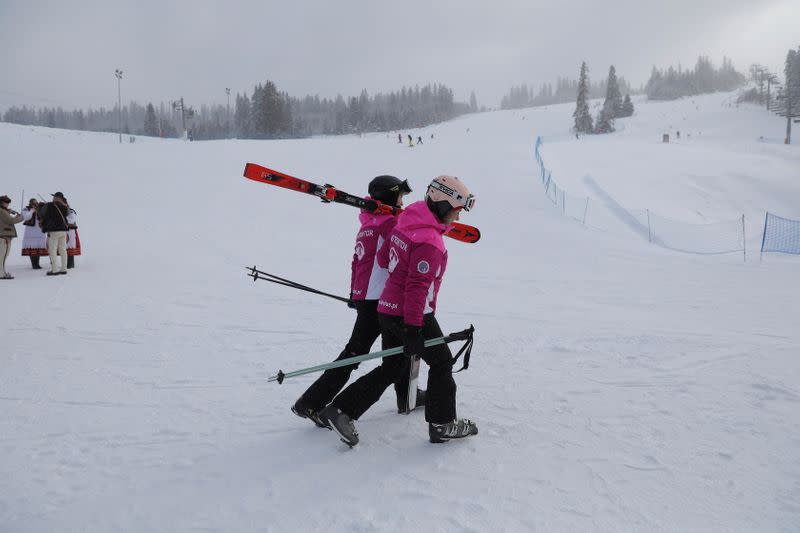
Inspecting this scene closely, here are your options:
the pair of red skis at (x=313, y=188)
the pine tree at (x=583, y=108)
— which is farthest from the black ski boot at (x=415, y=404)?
the pine tree at (x=583, y=108)

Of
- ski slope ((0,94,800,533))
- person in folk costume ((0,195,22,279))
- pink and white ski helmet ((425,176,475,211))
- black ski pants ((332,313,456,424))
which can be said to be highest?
pink and white ski helmet ((425,176,475,211))

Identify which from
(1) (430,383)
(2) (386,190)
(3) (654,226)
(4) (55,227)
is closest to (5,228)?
(4) (55,227)

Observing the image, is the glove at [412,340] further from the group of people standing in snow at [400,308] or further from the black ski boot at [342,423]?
the black ski boot at [342,423]

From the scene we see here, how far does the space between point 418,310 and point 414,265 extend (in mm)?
296

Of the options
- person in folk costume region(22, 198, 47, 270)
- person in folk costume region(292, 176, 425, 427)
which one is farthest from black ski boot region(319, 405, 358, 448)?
person in folk costume region(22, 198, 47, 270)

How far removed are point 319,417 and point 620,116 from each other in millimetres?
90585

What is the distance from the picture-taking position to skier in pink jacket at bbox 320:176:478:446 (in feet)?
10.9

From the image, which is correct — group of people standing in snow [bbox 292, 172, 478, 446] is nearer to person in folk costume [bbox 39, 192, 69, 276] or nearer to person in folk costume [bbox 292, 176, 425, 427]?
person in folk costume [bbox 292, 176, 425, 427]

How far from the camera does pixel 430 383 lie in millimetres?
3695

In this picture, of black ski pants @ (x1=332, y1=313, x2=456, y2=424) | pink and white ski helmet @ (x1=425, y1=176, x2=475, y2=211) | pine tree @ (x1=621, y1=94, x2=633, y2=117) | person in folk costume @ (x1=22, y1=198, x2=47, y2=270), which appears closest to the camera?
pink and white ski helmet @ (x1=425, y1=176, x2=475, y2=211)

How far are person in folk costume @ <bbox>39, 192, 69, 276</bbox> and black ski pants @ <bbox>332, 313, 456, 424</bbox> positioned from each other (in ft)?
29.6

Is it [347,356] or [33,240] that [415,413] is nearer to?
[347,356]

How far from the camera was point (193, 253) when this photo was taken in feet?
41.7

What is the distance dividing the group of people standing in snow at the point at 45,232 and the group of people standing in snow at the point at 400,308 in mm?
8679
